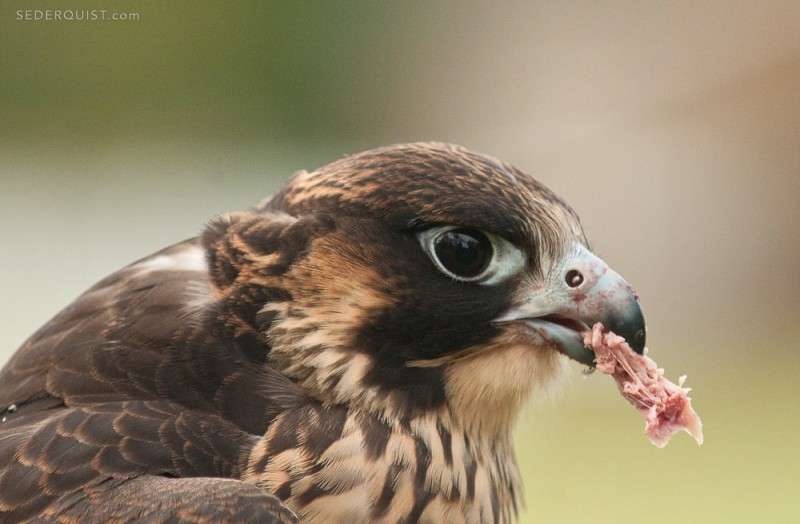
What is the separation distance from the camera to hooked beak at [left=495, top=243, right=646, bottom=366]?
2855 mm

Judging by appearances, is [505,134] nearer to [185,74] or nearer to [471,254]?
[185,74]

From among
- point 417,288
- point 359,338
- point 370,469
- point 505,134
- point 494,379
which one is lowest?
point 505,134

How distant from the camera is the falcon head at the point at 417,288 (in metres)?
2.87

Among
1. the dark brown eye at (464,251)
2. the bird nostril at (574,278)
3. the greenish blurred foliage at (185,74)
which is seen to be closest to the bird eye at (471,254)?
the dark brown eye at (464,251)

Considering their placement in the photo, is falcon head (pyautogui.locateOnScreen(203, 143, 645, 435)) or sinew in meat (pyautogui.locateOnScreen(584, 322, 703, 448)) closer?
falcon head (pyautogui.locateOnScreen(203, 143, 645, 435))

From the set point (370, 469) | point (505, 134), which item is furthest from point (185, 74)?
point (370, 469)

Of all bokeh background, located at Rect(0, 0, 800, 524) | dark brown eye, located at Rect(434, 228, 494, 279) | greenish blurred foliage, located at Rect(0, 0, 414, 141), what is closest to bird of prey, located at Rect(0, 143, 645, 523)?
dark brown eye, located at Rect(434, 228, 494, 279)

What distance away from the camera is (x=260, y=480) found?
2.69 metres

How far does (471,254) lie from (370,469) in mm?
516

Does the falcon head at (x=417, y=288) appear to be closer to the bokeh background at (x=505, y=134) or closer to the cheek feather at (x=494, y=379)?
the cheek feather at (x=494, y=379)

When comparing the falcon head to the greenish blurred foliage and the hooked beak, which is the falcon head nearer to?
the hooked beak

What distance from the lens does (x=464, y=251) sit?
114 inches

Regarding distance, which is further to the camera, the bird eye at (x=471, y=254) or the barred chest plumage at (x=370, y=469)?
the bird eye at (x=471, y=254)

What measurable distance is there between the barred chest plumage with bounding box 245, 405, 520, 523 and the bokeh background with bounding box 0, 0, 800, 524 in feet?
24.2
